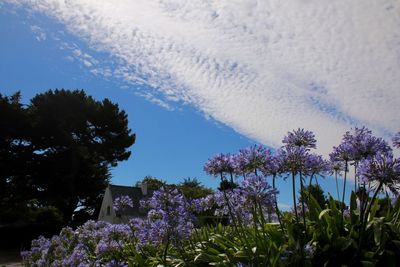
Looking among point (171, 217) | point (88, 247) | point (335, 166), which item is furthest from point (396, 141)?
point (88, 247)

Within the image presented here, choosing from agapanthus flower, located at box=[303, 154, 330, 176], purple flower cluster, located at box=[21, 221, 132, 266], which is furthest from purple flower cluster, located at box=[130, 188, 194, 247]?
agapanthus flower, located at box=[303, 154, 330, 176]

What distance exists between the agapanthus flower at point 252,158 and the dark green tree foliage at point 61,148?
35018 millimetres

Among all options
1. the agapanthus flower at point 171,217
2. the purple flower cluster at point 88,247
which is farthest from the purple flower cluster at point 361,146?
the purple flower cluster at point 88,247

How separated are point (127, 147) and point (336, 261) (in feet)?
128

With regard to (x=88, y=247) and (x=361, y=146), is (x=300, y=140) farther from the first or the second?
(x=88, y=247)

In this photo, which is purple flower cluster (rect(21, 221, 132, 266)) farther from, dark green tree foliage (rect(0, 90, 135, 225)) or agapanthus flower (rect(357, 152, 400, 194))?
dark green tree foliage (rect(0, 90, 135, 225))

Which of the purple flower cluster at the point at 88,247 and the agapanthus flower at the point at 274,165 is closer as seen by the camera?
the agapanthus flower at the point at 274,165

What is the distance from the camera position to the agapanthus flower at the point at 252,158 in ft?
13.4

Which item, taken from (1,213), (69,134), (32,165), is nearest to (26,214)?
(1,213)

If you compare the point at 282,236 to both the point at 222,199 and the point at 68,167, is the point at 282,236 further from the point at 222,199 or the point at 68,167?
the point at 68,167

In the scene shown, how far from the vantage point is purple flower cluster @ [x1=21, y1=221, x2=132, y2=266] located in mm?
5746

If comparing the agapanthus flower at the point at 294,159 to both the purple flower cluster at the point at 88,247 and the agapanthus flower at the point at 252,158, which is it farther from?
the purple flower cluster at the point at 88,247

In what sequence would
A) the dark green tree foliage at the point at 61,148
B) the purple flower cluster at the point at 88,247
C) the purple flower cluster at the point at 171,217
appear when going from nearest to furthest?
the purple flower cluster at the point at 171,217 → the purple flower cluster at the point at 88,247 → the dark green tree foliage at the point at 61,148

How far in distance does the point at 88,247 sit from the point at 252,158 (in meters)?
4.37
